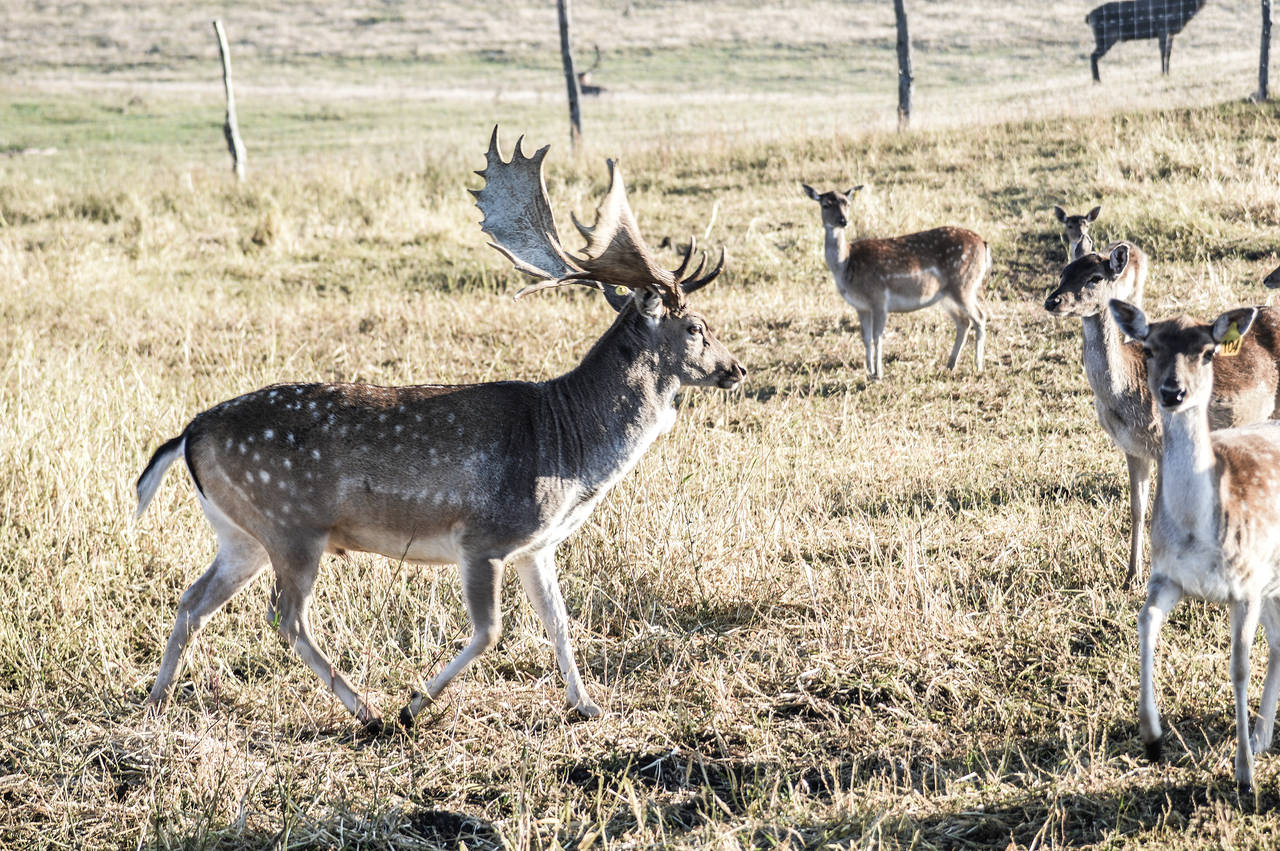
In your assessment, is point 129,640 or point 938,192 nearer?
point 129,640

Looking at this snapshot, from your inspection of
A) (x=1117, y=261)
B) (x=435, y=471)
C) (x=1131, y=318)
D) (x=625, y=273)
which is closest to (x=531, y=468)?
(x=435, y=471)

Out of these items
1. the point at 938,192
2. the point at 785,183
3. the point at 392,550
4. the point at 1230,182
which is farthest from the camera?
the point at 785,183

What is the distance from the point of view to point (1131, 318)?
4.09 meters

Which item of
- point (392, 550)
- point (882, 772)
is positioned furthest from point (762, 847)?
point (392, 550)

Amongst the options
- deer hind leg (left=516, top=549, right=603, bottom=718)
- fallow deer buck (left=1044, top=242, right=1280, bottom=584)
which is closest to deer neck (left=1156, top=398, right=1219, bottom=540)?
fallow deer buck (left=1044, top=242, right=1280, bottom=584)

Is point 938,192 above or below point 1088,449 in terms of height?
above

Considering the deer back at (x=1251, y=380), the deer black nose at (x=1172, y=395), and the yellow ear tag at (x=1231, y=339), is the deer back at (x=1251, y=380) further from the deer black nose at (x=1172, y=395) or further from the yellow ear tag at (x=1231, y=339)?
the deer black nose at (x=1172, y=395)

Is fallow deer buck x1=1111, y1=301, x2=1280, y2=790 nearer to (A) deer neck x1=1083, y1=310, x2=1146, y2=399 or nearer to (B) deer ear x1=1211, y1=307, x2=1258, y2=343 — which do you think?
(B) deer ear x1=1211, y1=307, x2=1258, y2=343

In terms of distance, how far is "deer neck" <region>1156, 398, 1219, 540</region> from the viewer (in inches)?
148

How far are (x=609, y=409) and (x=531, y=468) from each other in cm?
40

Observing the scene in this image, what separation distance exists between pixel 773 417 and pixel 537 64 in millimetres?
32882

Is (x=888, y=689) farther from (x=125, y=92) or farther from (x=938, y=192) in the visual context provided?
(x=125, y=92)

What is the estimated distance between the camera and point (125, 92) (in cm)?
3198

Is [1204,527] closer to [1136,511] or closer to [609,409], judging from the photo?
[1136,511]
